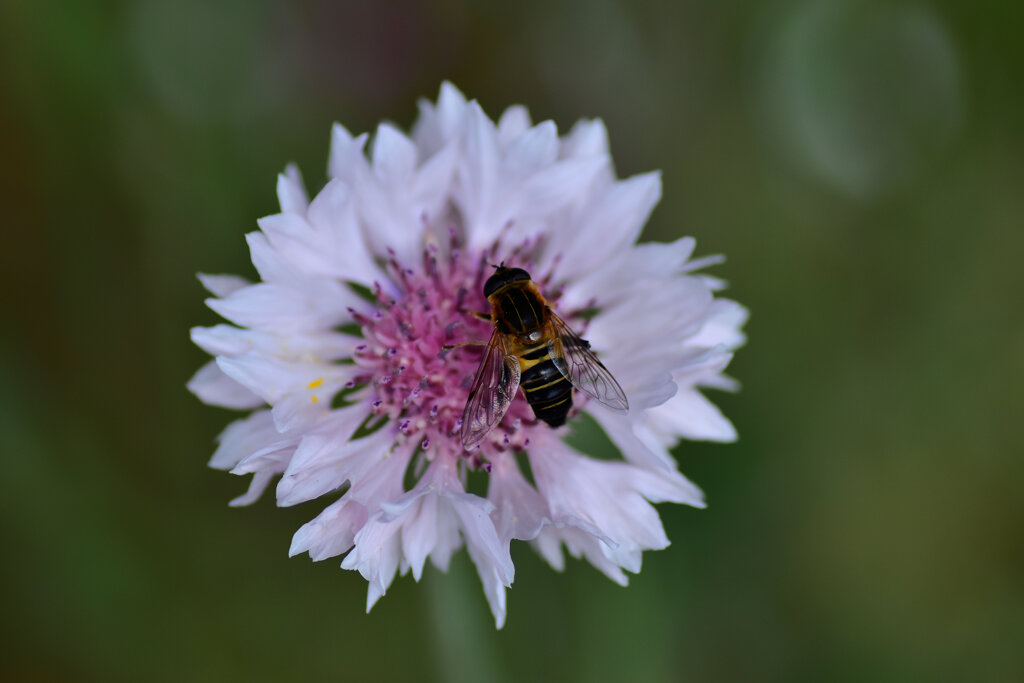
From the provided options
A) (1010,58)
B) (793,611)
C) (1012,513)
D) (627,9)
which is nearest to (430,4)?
(627,9)

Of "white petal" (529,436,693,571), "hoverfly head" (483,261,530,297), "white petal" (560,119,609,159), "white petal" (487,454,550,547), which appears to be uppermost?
"white petal" (560,119,609,159)

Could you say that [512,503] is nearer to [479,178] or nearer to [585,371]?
[585,371]

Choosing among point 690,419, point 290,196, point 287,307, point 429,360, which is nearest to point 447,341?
point 429,360

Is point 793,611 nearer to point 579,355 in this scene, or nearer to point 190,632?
point 579,355

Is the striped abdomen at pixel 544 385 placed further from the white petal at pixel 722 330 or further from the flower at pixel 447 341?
the white petal at pixel 722 330

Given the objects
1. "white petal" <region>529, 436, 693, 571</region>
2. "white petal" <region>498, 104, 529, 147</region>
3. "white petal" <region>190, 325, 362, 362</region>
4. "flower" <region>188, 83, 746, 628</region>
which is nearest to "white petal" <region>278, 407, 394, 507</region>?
"flower" <region>188, 83, 746, 628</region>

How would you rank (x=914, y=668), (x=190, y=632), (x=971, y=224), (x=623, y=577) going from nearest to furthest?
(x=623, y=577)
(x=190, y=632)
(x=914, y=668)
(x=971, y=224)

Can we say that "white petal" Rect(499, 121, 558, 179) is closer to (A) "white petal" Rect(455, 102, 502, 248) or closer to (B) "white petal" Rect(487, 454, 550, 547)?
(A) "white petal" Rect(455, 102, 502, 248)
